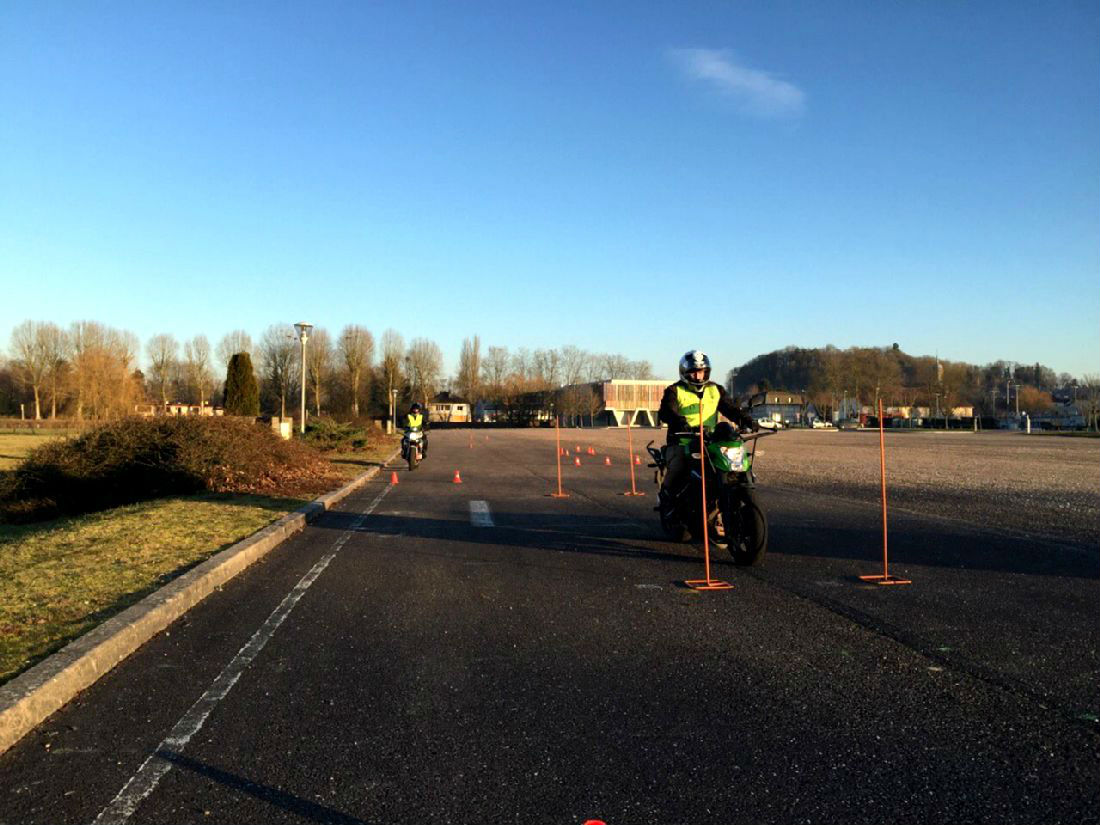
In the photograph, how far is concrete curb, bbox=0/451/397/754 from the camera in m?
4.25

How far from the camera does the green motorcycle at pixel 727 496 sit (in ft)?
27.0

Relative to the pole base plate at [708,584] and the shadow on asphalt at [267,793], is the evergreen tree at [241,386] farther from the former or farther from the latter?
the shadow on asphalt at [267,793]

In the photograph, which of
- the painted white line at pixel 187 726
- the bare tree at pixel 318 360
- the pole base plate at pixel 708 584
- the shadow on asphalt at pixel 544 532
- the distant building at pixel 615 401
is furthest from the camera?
the distant building at pixel 615 401

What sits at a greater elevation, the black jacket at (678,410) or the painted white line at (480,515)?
the black jacket at (678,410)

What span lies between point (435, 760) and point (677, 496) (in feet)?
19.3

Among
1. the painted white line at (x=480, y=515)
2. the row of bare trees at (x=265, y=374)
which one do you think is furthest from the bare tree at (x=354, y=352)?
the painted white line at (x=480, y=515)

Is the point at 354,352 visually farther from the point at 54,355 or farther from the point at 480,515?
the point at 480,515

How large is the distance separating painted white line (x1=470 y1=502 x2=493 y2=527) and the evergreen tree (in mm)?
35491

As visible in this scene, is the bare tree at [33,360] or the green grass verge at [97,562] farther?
the bare tree at [33,360]

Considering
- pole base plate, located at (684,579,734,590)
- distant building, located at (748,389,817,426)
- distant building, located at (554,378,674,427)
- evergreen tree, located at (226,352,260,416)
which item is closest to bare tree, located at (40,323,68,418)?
evergreen tree, located at (226,352,260,416)

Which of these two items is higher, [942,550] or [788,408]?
[788,408]

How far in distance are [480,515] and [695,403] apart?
5406mm

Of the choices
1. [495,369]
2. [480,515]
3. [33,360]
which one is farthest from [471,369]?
[480,515]

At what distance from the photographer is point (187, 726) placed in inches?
168
